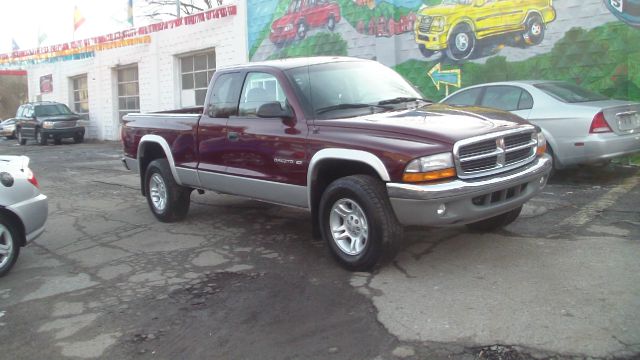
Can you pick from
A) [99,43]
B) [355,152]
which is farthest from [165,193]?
[99,43]

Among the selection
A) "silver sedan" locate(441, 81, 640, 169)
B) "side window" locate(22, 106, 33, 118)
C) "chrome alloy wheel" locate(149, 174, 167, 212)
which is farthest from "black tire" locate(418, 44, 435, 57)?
"side window" locate(22, 106, 33, 118)

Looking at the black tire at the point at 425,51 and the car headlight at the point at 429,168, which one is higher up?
the black tire at the point at 425,51

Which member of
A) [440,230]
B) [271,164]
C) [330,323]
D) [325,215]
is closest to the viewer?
[330,323]

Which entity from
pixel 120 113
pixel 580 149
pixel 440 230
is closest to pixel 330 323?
pixel 440 230

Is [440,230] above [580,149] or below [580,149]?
below

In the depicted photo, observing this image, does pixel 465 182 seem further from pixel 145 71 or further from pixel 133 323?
pixel 145 71

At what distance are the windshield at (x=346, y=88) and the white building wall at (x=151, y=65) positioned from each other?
11.2 metres

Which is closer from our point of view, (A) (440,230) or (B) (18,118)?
(A) (440,230)

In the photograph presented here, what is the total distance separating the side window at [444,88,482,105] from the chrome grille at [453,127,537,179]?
13.8ft

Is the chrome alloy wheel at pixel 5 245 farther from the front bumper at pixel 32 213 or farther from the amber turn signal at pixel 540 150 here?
the amber turn signal at pixel 540 150

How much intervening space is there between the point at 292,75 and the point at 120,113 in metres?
19.5

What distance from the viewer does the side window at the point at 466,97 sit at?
9.22m

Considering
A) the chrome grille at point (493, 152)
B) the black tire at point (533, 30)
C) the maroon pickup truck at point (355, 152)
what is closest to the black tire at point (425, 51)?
the black tire at point (533, 30)

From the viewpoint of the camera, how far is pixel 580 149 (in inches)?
306
